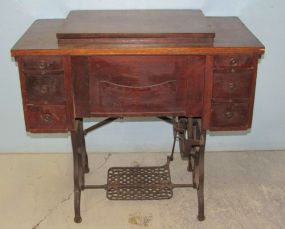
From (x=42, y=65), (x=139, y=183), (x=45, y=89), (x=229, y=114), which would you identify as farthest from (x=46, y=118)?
(x=229, y=114)

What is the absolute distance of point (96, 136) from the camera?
2.87m

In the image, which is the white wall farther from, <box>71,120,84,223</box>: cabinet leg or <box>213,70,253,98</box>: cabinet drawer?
<box>213,70,253,98</box>: cabinet drawer

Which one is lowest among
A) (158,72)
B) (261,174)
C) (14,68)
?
(261,174)

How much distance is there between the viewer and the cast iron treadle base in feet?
8.03

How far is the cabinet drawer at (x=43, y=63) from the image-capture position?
1.90 meters

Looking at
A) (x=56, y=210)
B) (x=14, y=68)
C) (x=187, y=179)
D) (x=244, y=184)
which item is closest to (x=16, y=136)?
(x=14, y=68)

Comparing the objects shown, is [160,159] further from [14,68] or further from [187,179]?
[14,68]

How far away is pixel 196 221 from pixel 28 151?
49.6 inches

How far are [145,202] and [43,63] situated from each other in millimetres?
1024

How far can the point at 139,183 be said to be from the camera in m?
2.50

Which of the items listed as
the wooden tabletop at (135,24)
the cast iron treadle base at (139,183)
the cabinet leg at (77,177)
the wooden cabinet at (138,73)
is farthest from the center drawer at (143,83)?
the cast iron treadle base at (139,183)

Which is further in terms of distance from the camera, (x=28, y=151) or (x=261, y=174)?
(x=28, y=151)

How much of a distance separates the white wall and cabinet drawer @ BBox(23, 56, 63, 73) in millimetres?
641

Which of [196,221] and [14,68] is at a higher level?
[14,68]
